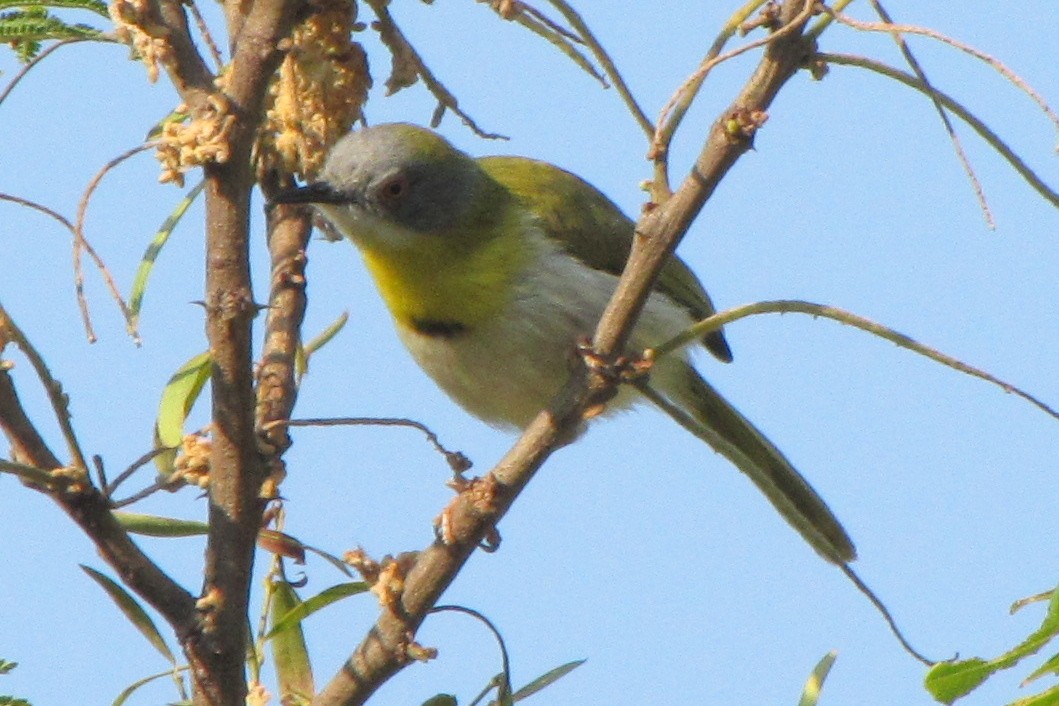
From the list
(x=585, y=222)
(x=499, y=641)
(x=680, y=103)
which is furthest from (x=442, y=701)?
(x=585, y=222)

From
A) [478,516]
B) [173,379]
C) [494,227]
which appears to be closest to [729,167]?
[478,516]

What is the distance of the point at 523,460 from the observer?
2195mm

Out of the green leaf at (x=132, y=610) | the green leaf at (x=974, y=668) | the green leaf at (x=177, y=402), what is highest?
the green leaf at (x=177, y=402)

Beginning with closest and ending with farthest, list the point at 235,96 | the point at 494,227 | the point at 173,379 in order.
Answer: the point at 235,96 → the point at 173,379 → the point at 494,227

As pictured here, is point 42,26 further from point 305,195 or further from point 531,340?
point 531,340

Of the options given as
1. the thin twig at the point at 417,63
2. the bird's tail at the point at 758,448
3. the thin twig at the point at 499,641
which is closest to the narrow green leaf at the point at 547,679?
the thin twig at the point at 499,641

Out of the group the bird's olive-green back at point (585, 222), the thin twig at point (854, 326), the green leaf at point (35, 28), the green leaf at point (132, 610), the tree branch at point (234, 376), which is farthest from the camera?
the bird's olive-green back at point (585, 222)

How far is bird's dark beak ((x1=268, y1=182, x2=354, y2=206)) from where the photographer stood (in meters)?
3.20

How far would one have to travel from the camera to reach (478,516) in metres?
2.22

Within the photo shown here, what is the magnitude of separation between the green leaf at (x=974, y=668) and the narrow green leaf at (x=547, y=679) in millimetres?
1213

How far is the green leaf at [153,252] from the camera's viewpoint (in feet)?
8.32

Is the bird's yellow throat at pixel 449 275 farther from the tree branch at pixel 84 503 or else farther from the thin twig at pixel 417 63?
the tree branch at pixel 84 503

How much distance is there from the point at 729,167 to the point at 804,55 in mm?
159

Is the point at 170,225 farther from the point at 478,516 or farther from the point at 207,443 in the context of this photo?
the point at 478,516
